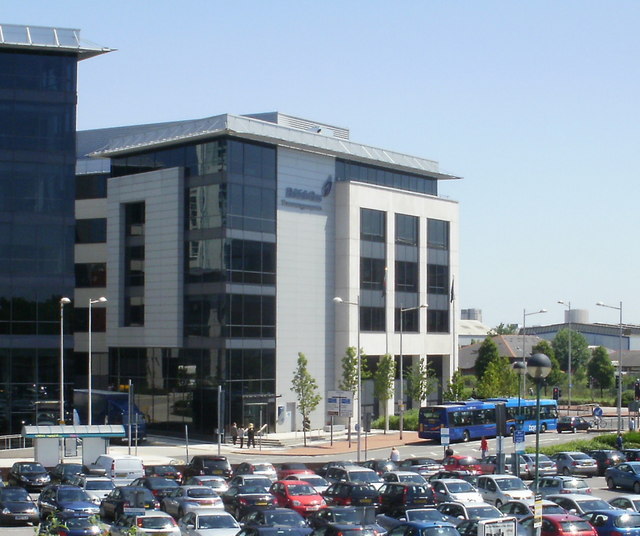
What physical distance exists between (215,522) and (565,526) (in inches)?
386

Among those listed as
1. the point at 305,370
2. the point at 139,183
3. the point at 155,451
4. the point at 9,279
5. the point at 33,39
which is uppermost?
the point at 33,39

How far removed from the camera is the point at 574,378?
126 m

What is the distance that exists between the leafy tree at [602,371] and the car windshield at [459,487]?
3638 inches

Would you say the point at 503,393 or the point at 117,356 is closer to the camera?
the point at 117,356

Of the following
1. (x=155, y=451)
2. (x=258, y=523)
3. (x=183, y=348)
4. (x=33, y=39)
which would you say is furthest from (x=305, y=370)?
(x=258, y=523)

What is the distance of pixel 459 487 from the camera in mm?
36500

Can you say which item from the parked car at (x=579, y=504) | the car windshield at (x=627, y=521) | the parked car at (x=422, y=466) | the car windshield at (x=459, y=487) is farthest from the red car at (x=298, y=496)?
the parked car at (x=422, y=466)

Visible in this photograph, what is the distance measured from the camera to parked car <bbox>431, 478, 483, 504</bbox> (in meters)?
35.4

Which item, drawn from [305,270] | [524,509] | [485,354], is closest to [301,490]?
[524,509]

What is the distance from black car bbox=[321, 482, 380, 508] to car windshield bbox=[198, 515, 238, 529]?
304 inches

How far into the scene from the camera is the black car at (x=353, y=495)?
117 ft

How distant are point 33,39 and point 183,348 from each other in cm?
2284

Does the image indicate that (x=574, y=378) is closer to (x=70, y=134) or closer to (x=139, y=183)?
(x=139, y=183)

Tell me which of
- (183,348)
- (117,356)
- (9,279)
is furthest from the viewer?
(117,356)
